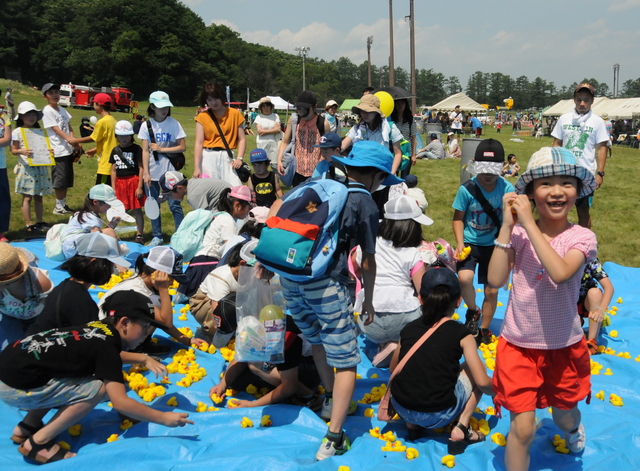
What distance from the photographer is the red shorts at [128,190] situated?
786 cm

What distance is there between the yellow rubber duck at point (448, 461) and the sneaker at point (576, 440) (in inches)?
27.9

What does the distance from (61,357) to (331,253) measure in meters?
1.69

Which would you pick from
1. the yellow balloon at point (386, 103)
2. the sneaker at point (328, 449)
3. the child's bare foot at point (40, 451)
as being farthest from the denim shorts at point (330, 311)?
the yellow balloon at point (386, 103)

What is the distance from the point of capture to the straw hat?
3648 mm

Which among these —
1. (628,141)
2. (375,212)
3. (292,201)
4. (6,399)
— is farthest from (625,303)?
(628,141)

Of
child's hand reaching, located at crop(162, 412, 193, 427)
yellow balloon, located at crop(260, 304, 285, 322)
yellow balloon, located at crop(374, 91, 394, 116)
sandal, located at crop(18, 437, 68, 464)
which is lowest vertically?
sandal, located at crop(18, 437, 68, 464)

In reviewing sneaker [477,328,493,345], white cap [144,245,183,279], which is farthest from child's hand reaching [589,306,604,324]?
white cap [144,245,183,279]

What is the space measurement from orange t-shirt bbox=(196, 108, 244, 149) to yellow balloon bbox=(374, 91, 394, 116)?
197cm

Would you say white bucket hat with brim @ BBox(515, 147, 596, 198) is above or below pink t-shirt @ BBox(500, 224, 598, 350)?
above

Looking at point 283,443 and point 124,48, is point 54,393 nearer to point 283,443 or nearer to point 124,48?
point 283,443

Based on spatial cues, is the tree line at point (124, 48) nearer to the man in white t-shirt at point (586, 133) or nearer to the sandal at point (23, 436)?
the man in white t-shirt at point (586, 133)

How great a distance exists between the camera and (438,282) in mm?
3293

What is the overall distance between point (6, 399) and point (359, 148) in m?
2.58

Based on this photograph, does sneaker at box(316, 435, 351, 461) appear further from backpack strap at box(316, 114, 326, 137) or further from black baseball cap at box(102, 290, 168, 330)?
backpack strap at box(316, 114, 326, 137)
